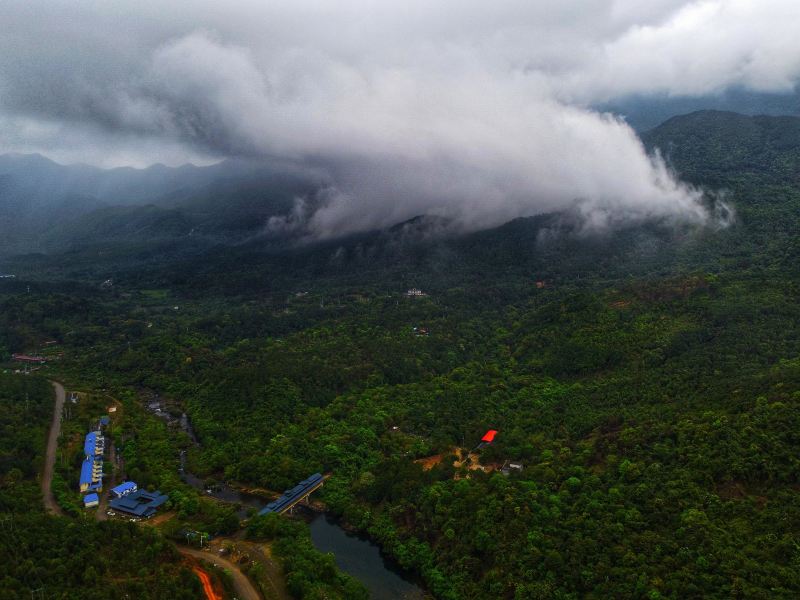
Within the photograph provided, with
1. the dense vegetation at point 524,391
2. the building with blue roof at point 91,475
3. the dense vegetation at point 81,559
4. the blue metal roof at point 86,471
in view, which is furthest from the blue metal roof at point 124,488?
the dense vegetation at point 81,559

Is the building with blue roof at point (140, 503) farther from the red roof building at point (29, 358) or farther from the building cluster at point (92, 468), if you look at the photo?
the red roof building at point (29, 358)

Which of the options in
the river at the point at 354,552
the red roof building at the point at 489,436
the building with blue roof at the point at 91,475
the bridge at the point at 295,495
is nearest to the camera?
the river at the point at 354,552

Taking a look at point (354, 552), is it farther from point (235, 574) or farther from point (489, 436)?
point (489, 436)

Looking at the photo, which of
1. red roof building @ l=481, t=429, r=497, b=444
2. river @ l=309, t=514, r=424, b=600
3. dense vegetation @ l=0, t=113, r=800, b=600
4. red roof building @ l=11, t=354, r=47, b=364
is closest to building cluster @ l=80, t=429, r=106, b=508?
dense vegetation @ l=0, t=113, r=800, b=600

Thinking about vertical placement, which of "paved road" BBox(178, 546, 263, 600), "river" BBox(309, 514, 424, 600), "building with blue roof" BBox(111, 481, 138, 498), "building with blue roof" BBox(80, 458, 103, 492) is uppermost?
"building with blue roof" BBox(80, 458, 103, 492)

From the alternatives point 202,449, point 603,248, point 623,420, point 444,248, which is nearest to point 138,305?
point 444,248

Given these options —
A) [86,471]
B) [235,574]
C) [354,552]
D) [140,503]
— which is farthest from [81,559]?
[86,471]

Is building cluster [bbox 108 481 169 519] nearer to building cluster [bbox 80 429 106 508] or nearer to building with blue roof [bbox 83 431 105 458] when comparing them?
building cluster [bbox 80 429 106 508]
